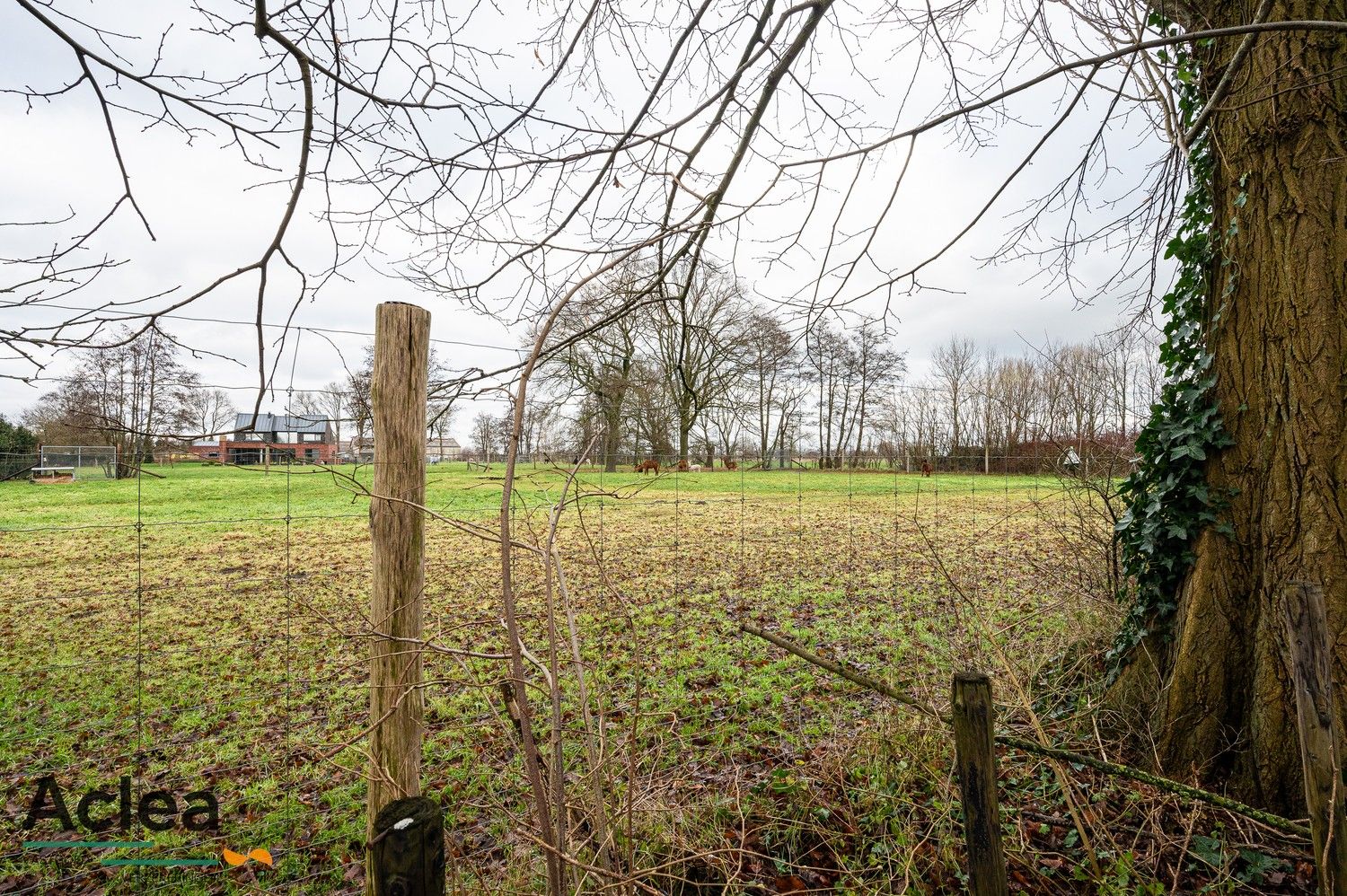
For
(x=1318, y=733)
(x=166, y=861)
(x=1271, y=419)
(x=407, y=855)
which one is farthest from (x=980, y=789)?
(x=166, y=861)

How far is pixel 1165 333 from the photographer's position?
3715mm

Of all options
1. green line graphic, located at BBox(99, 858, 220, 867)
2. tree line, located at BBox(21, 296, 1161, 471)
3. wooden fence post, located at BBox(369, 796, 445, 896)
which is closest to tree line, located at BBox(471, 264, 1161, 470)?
tree line, located at BBox(21, 296, 1161, 471)

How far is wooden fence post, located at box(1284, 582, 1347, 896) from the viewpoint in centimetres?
188

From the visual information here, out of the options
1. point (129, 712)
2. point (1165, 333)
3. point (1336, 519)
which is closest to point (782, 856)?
point (1336, 519)

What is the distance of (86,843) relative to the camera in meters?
3.00

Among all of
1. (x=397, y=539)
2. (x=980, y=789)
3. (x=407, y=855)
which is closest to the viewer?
(x=407, y=855)

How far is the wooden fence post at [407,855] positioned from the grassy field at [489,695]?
0.51 meters

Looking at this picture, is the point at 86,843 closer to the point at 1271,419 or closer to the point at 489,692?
the point at 489,692

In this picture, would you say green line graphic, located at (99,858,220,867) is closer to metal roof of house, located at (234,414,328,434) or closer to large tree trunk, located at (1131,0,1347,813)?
metal roof of house, located at (234,414,328,434)

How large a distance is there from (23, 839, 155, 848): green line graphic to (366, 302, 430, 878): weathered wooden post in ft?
5.76

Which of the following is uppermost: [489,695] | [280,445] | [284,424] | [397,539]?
[284,424]

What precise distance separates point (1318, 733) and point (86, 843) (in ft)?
16.3

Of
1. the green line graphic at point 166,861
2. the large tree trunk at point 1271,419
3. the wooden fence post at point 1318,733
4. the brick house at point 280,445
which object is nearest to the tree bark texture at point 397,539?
the brick house at point 280,445

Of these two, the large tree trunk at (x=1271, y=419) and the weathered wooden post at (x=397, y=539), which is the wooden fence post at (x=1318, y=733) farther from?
the weathered wooden post at (x=397, y=539)
